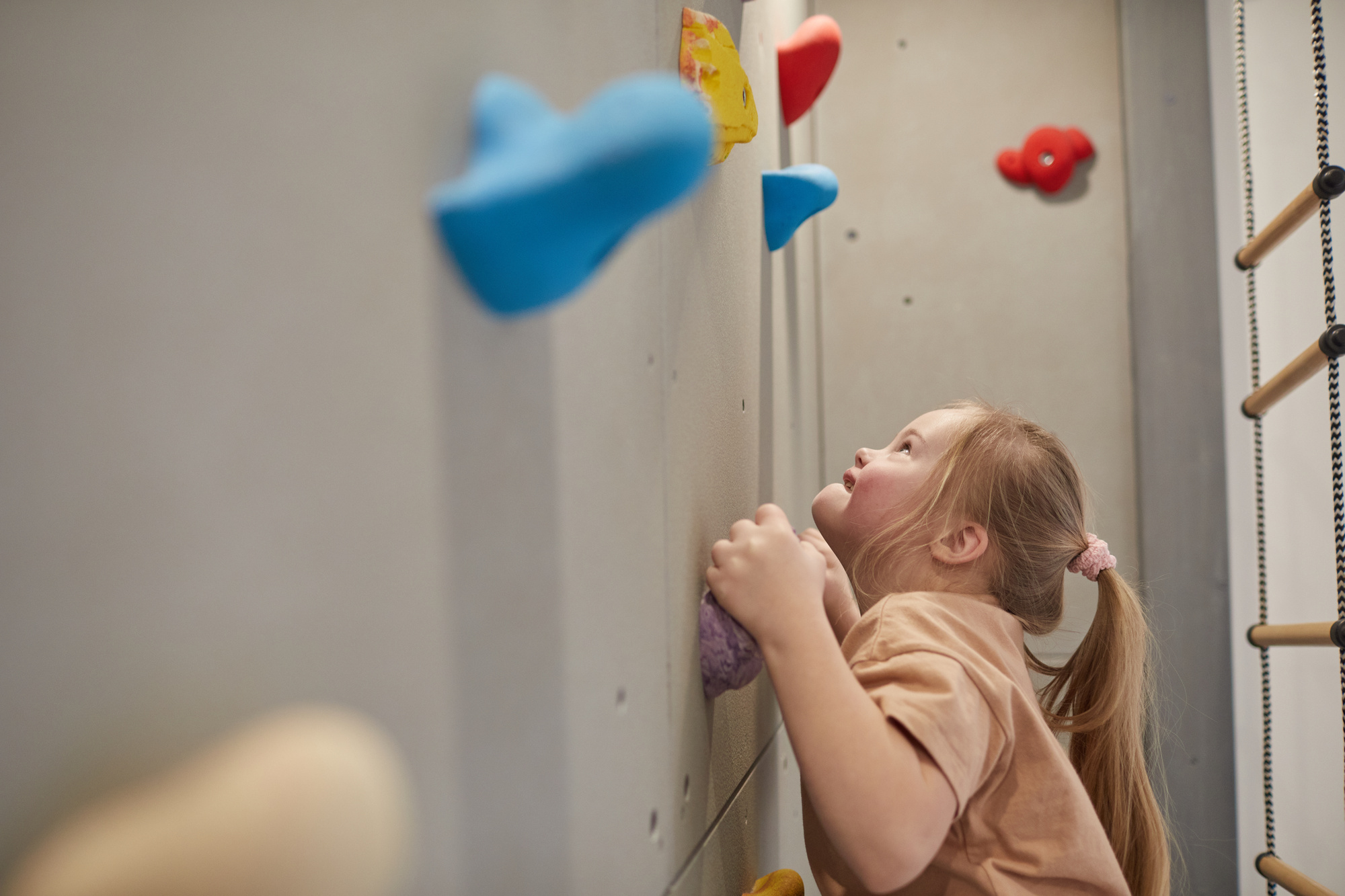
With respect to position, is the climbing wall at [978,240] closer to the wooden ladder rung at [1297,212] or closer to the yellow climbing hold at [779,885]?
the wooden ladder rung at [1297,212]

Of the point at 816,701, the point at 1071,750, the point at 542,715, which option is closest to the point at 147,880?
the point at 542,715

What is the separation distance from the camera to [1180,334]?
1.73 m

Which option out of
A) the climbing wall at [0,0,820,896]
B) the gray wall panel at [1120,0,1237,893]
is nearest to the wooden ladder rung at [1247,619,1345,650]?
the gray wall panel at [1120,0,1237,893]

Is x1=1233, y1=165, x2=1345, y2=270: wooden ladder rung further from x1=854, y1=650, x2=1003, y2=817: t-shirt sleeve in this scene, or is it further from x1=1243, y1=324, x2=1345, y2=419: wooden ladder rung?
x1=854, y1=650, x2=1003, y2=817: t-shirt sleeve

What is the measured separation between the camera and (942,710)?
665mm

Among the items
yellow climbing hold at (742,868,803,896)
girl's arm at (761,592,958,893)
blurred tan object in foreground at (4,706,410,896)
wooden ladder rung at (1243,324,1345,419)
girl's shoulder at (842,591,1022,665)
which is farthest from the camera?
wooden ladder rung at (1243,324,1345,419)

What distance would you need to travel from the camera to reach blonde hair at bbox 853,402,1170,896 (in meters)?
0.89

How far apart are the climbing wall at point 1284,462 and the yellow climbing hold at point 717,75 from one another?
1.35 metres

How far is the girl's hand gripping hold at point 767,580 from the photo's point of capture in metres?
0.68

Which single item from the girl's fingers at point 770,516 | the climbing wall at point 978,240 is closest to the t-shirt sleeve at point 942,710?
the girl's fingers at point 770,516

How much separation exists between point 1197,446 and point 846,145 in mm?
898

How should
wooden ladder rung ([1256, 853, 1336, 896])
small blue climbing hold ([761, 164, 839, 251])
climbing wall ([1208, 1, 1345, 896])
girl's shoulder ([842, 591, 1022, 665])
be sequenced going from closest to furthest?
girl's shoulder ([842, 591, 1022, 665]), small blue climbing hold ([761, 164, 839, 251]), wooden ladder rung ([1256, 853, 1336, 896]), climbing wall ([1208, 1, 1345, 896])

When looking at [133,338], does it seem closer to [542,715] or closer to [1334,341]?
[542,715]

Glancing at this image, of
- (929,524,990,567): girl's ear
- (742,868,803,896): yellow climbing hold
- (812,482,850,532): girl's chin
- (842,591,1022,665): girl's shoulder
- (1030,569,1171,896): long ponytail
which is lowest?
(742,868,803,896): yellow climbing hold
